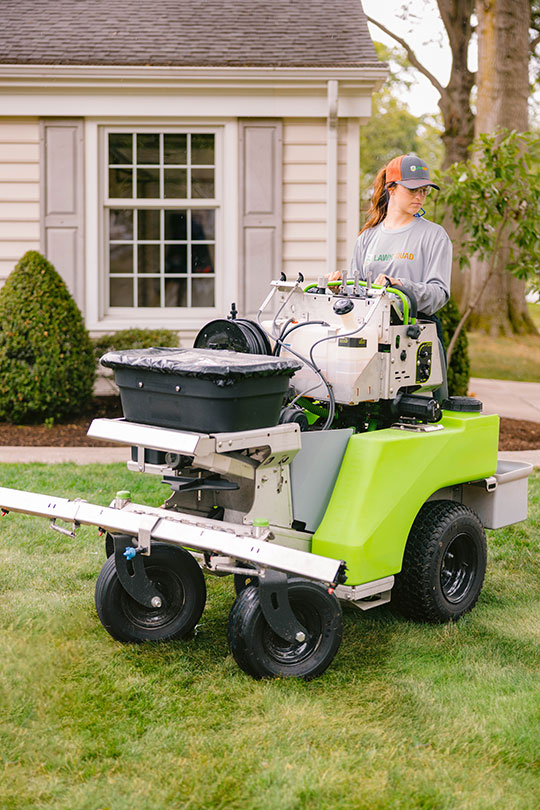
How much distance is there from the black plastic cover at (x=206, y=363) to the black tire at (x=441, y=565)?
943 millimetres

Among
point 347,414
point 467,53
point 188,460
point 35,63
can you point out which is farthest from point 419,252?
point 467,53

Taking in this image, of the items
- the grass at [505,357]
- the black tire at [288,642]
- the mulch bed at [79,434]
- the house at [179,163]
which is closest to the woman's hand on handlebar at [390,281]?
the black tire at [288,642]

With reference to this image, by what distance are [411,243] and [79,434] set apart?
4.49 m

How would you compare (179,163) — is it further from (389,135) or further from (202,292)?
(389,135)

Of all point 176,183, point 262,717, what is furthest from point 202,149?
point 262,717

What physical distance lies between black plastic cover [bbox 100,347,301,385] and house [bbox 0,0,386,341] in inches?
223

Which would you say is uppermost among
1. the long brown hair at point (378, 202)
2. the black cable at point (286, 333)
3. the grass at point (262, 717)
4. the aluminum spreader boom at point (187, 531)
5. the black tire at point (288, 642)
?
the long brown hair at point (378, 202)

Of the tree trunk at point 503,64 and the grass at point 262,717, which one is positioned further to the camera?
the tree trunk at point 503,64

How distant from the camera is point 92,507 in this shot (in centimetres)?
353

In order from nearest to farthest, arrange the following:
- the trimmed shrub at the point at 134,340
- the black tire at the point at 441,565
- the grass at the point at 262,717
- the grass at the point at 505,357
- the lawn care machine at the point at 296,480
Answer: the grass at the point at 262,717
the lawn care machine at the point at 296,480
the black tire at the point at 441,565
the trimmed shrub at the point at 134,340
the grass at the point at 505,357

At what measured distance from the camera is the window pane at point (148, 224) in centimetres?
920

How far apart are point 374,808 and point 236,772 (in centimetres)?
40

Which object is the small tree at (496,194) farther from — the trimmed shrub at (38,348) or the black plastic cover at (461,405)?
the black plastic cover at (461,405)

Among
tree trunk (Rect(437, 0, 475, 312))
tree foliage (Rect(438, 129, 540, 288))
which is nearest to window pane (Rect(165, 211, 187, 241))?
tree foliage (Rect(438, 129, 540, 288))
